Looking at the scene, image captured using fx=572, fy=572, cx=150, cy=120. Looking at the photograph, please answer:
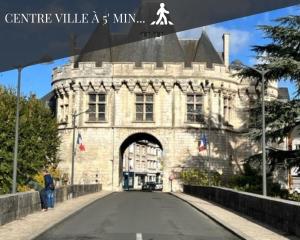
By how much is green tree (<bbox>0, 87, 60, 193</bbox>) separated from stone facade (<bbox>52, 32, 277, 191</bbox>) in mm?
13403

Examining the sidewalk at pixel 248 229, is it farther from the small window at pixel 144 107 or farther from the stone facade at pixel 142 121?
the small window at pixel 144 107

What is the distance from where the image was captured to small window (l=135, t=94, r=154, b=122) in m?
63.1

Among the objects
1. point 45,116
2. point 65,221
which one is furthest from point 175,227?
point 45,116

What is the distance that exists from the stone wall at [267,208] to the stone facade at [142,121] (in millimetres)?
34028

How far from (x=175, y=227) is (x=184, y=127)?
45.8 m

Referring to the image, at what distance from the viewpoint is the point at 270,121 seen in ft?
107

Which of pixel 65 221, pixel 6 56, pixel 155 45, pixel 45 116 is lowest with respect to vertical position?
pixel 65 221

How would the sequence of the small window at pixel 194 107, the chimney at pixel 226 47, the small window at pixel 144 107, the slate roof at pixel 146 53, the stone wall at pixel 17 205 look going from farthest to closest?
the chimney at pixel 226 47 → the slate roof at pixel 146 53 → the small window at pixel 144 107 → the small window at pixel 194 107 → the stone wall at pixel 17 205

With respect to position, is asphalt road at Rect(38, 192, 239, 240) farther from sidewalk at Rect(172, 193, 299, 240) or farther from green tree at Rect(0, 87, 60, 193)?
green tree at Rect(0, 87, 60, 193)

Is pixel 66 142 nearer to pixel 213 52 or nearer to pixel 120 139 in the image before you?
pixel 120 139

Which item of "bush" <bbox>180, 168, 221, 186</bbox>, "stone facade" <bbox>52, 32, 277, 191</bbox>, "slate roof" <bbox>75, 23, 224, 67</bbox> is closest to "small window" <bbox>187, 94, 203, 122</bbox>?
"stone facade" <bbox>52, 32, 277, 191</bbox>

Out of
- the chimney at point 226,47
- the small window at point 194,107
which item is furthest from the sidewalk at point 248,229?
the chimney at point 226,47

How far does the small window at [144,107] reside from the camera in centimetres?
6309

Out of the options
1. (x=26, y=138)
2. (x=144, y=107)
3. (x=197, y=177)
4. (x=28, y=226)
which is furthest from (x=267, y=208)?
(x=144, y=107)
